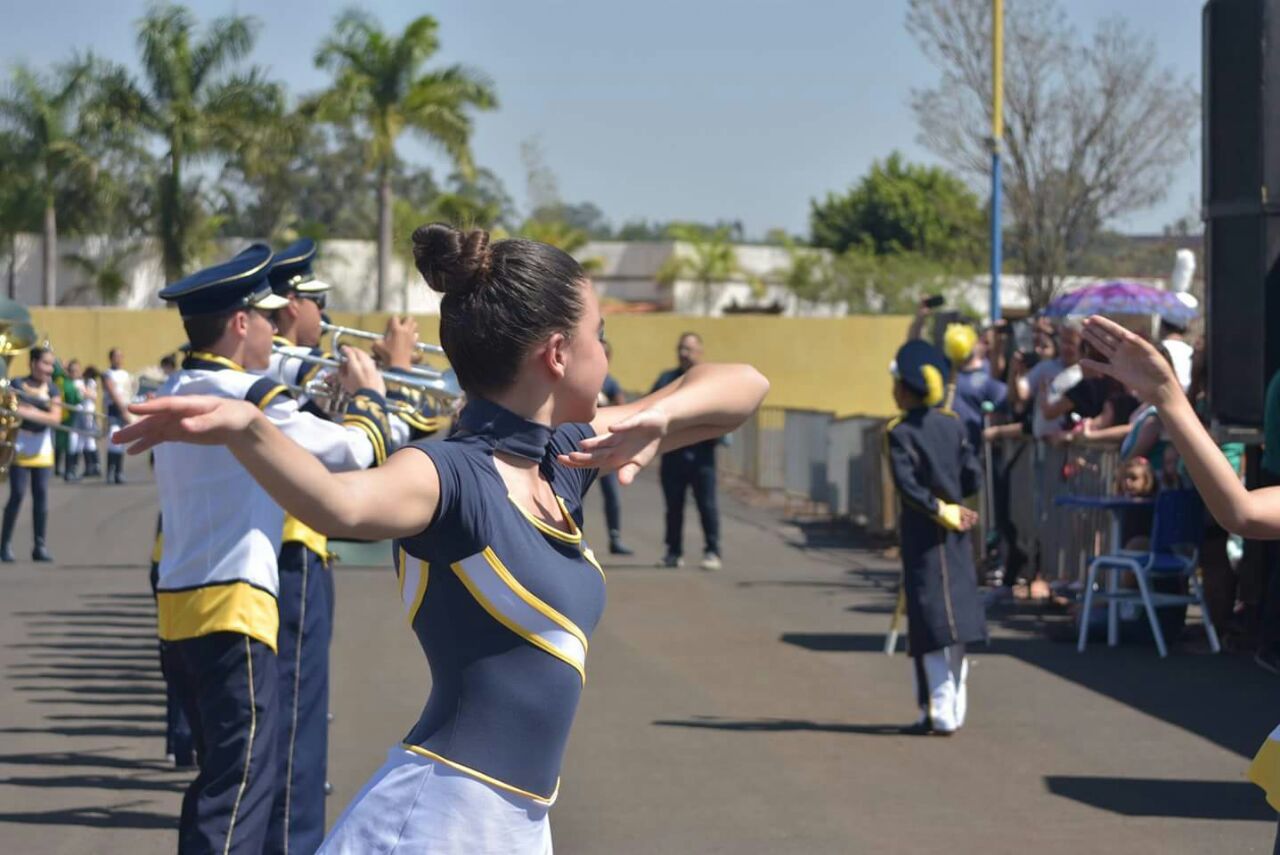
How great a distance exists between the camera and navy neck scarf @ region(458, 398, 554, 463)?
320cm

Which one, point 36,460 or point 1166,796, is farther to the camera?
point 36,460

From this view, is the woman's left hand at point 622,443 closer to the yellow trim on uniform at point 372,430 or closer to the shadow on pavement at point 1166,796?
the yellow trim on uniform at point 372,430

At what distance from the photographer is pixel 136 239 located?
5016 cm

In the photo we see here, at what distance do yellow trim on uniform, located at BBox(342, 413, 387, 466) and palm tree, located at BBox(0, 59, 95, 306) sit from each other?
4441 cm

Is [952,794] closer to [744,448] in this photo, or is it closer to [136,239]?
[744,448]

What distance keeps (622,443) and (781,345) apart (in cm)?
3826

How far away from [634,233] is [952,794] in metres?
129

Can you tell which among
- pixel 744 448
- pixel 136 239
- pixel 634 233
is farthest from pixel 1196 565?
pixel 634 233

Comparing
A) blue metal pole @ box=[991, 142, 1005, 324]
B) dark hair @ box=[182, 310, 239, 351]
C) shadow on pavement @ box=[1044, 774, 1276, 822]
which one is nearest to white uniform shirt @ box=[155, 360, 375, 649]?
dark hair @ box=[182, 310, 239, 351]

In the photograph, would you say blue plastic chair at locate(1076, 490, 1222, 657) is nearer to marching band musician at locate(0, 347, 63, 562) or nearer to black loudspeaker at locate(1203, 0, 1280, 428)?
black loudspeaker at locate(1203, 0, 1280, 428)

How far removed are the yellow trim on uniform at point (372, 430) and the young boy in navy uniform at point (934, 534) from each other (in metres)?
4.51

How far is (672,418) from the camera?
131 inches

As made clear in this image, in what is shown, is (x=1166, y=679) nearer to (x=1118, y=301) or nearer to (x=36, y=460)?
(x=1118, y=301)

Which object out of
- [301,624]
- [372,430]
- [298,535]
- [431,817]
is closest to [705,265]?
[298,535]
